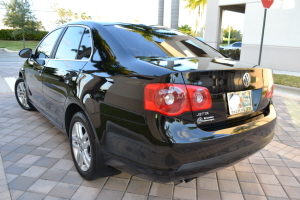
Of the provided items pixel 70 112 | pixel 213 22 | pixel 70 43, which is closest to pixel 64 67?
pixel 70 43

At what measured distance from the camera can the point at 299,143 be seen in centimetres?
376

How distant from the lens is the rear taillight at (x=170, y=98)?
5.91ft

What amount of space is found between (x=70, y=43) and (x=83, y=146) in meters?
1.30

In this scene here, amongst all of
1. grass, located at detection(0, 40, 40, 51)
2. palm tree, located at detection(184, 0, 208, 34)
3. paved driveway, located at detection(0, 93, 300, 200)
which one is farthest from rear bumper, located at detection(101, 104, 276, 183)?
palm tree, located at detection(184, 0, 208, 34)

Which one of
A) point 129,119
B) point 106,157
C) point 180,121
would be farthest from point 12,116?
point 180,121

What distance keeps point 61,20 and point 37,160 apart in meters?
40.3

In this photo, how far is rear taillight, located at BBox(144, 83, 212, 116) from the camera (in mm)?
1801

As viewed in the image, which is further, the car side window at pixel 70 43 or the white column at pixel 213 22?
the white column at pixel 213 22

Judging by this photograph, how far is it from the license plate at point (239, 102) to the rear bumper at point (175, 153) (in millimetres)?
135

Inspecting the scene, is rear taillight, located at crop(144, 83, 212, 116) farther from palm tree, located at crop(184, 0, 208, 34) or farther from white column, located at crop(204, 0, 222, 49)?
palm tree, located at crop(184, 0, 208, 34)

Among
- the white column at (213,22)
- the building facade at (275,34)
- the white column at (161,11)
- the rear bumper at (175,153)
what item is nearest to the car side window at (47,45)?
the rear bumper at (175,153)

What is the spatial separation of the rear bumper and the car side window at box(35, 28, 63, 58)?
6.65 ft

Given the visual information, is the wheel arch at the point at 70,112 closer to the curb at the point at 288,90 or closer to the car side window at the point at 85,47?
the car side window at the point at 85,47

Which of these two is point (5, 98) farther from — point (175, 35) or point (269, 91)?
point (269, 91)
